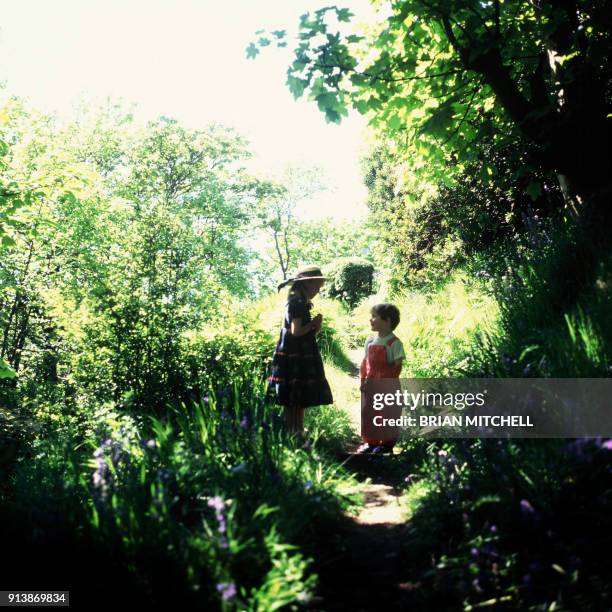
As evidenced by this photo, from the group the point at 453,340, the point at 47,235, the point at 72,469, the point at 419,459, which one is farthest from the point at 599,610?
the point at 47,235

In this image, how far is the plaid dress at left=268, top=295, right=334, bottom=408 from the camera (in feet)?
16.0

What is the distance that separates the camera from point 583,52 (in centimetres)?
501

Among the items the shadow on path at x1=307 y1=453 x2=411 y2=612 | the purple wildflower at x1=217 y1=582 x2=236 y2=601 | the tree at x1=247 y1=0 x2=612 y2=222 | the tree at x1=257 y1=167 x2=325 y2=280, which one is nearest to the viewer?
the purple wildflower at x1=217 y1=582 x2=236 y2=601

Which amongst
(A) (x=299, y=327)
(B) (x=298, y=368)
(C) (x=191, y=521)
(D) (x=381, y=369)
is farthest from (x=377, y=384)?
(C) (x=191, y=521)

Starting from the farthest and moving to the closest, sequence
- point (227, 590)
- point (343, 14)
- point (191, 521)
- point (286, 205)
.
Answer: point (286, 205) → point (343, 14) → point (191, 521) → point (227, 590)

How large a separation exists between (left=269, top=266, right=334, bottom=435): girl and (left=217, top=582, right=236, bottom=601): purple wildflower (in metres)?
2.82

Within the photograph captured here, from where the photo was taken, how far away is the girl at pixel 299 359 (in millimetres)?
4863

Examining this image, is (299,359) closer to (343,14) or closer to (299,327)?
(299,327)

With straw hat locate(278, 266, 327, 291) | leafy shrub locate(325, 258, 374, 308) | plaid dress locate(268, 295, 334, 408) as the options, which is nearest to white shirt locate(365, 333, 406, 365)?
plaid dress locate(268, 295, 334, 408)

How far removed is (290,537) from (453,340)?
4.76 metres

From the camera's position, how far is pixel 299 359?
4957mm

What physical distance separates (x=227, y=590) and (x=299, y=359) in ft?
9.93

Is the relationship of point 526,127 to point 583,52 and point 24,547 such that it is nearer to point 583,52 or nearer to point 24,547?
point 583,52

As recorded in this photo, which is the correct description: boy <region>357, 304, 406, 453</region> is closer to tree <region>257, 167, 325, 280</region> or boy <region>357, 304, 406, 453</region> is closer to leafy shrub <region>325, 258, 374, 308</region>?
leafy shrub <region>325, 258, 374, 308</region>
